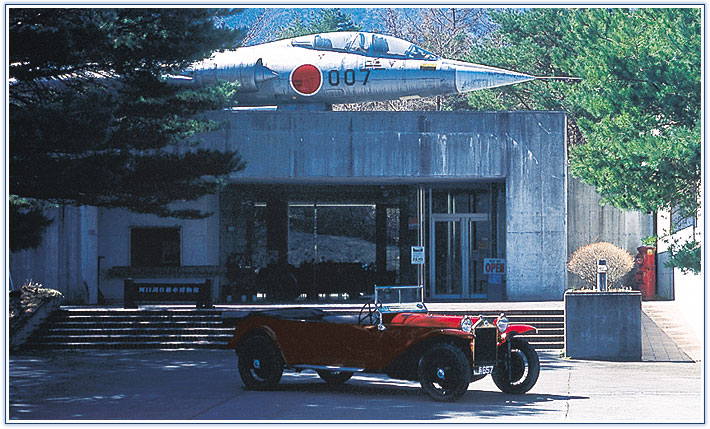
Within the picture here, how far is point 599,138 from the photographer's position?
78.1 ft

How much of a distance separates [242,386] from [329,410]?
2676 millimetres

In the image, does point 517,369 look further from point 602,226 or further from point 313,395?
point 602,226

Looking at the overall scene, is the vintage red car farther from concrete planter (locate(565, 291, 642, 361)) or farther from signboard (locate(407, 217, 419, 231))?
signboard (locate(407, 217, 419, 231))

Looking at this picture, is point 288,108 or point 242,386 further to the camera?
point 288,108

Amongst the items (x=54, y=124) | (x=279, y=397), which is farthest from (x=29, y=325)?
(x=279, y=397)

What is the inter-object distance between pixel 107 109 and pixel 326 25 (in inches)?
1066

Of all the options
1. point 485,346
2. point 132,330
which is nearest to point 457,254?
point 132,330

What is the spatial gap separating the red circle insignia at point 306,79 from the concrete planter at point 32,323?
9.78m

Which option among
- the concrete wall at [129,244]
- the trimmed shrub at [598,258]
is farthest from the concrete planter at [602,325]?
the concrete wall at [129,244]

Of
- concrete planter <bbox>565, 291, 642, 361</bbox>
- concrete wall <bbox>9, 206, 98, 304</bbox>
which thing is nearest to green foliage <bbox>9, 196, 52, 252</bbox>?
concrete wall <bbox>9, 206, 98, 304</bbox>

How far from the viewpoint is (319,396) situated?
12805 millimetres

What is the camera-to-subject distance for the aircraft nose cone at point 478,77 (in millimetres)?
28703

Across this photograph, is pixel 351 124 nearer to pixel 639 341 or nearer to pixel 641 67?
pixel 641 67

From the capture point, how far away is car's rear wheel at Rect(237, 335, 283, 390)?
43.7ft
